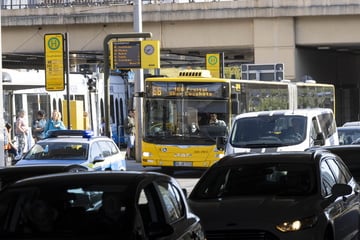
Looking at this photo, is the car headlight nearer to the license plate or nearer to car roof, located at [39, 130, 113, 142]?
car roof, located at [39, 130, 113, 142]

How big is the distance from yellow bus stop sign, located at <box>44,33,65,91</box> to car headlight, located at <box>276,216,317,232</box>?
19.2 metres

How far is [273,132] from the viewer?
2066cm

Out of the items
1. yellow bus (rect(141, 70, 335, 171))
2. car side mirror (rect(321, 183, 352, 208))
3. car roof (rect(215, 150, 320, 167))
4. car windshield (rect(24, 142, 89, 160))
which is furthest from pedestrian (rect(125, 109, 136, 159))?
car side mirror (rect(321, 183, 352, 208))

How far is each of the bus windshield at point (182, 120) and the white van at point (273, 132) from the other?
525 centimetres

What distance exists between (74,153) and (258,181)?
913 cm

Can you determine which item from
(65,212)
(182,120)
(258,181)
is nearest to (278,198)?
(258,181)

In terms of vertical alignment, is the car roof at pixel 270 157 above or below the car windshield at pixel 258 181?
above

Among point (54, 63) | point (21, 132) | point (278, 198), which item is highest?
point (54, 63)

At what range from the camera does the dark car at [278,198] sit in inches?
374

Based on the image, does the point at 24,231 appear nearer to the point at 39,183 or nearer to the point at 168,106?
the point at 39,183

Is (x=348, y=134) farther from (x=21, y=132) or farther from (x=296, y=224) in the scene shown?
(x=296, y=224)

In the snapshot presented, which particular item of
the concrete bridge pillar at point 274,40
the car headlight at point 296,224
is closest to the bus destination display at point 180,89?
the concrete bridge pillar at point 274,40

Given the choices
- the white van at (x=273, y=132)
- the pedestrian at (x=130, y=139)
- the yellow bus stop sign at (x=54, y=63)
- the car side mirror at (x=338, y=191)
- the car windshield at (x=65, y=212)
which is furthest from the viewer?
the pedestrian at (x=130, y=139)

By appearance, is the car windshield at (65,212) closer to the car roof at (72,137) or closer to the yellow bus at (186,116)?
the car roof at (72,137)
